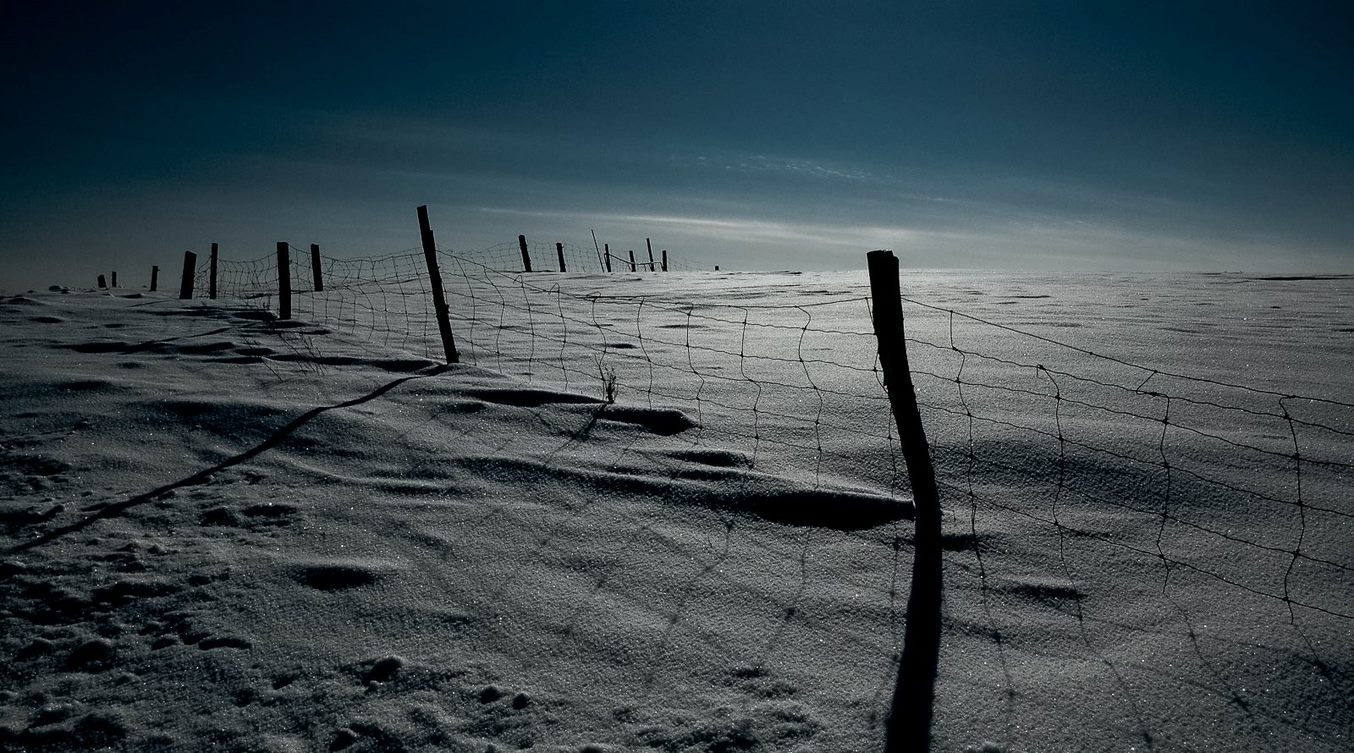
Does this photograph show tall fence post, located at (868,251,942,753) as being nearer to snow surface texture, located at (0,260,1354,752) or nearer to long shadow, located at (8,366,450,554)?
snow surface texture, located at (0,260,1354,752)

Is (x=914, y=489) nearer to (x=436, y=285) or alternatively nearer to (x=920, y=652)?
(x=920, y=652)

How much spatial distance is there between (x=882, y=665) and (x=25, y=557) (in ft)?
10.3

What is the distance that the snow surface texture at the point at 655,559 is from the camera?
183cm

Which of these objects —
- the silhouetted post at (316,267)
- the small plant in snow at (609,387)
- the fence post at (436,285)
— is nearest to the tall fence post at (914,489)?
the small plant in snow at (609,387)

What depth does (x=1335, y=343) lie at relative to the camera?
6.02 meters

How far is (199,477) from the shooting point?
324cm

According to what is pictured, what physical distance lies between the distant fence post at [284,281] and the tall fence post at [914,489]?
28.0 feet

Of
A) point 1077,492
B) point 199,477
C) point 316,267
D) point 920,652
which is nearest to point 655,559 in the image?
point 920,652

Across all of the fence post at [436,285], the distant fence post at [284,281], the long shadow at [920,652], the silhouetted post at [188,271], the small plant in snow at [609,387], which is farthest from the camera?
the silhouetted post at [188,271]

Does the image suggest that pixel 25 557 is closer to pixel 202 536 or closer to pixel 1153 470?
pixel 202 536

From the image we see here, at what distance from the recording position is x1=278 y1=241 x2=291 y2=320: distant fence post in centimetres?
879

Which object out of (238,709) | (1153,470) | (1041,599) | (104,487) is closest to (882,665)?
(1041,599)

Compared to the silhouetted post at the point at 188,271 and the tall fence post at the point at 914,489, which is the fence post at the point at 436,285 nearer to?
the tall fence post at the point at 914,489

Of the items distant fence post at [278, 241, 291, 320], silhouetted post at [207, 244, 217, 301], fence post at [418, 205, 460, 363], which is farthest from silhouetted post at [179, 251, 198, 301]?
fence post at [418, 205, 460, 363]
